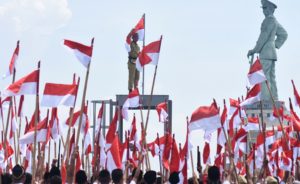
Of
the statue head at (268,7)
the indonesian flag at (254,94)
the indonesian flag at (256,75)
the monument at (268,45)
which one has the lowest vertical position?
the indonesian flag at (254,94)

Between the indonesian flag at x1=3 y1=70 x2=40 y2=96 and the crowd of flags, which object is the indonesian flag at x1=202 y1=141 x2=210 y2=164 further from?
the indonesian flag at x1=3 y1=70 x2=40 y2=96

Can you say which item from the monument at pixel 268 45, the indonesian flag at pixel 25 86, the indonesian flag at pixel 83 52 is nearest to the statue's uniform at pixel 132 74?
the indonesian flag at pixel 83 52

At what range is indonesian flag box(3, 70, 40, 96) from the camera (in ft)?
47.8

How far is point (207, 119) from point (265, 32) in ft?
150

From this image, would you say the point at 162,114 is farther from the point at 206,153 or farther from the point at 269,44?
the point at 269,44

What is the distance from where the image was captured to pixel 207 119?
16.6 metres

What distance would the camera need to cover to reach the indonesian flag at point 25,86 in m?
14.6

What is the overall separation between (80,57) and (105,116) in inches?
578

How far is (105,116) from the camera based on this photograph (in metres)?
30.2

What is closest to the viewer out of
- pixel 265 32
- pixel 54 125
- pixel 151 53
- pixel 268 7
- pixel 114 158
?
pixel 114 158

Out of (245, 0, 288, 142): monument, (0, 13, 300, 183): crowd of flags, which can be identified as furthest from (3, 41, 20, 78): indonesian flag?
(245, 0, 288, 142): monument

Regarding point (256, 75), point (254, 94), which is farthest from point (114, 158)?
point (256, 75)

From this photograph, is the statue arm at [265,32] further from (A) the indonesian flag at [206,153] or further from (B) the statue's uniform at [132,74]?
(A) the indonesian flag at [206,153]

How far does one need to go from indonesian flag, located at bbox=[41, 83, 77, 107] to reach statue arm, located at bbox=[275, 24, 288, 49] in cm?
4795
